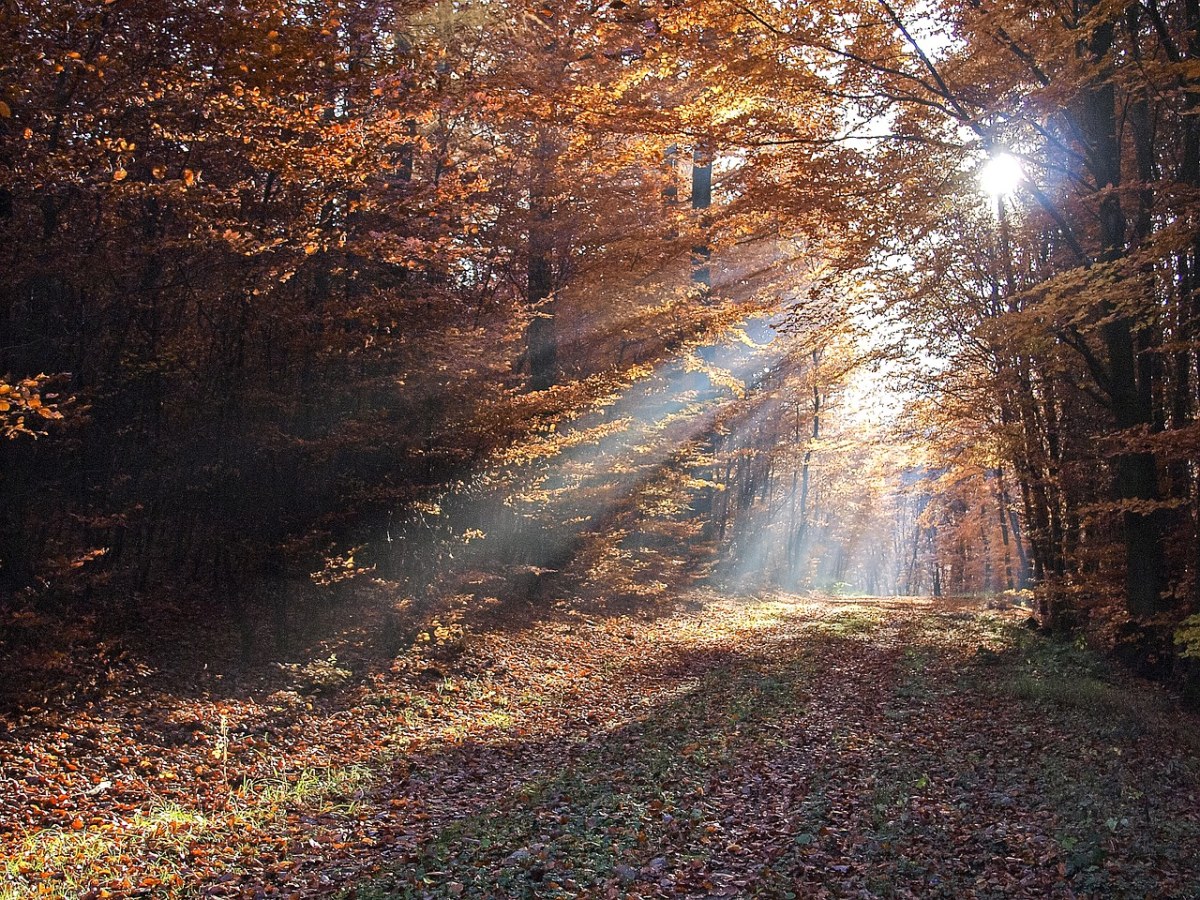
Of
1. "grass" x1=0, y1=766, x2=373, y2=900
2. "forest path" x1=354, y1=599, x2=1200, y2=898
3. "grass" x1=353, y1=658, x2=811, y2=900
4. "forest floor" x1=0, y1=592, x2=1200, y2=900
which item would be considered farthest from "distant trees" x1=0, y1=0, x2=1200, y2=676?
"grass" x1=353, y1=658, x2=811, y2=900

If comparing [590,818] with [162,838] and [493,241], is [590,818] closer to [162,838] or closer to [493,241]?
[162,838]

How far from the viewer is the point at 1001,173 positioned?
9.00 m

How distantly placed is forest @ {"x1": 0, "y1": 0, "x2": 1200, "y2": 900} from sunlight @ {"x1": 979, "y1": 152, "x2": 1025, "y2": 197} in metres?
0.07

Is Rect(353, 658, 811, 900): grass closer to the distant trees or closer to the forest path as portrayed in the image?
the forest path

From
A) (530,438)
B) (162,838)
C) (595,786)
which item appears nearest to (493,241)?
(530,438)

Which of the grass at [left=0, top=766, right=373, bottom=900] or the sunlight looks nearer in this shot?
the grass at [left=0, top=766, right=373, bottom=900]

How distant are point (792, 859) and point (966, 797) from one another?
1905 millimetres

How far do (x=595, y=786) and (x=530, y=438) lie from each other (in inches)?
234

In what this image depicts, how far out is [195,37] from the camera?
845cm

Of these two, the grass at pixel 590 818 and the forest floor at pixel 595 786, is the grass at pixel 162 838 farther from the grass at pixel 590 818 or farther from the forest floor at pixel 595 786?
the grass at pixel 590 818

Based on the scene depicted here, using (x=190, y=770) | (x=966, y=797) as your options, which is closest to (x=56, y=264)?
(x=190, y=770)

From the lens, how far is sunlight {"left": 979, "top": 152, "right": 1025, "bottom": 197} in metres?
8.38

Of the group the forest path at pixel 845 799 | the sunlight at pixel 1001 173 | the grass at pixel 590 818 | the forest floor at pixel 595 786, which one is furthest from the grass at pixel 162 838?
the sunlight at pixel 1001 173

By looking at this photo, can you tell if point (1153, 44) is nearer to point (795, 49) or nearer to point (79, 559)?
point (795, 49)
